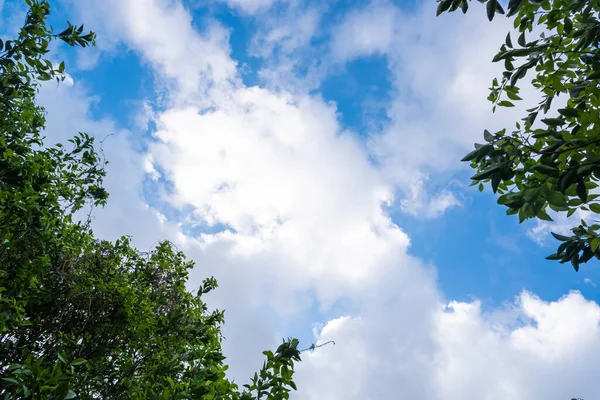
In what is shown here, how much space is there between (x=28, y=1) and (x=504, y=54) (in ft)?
19.0

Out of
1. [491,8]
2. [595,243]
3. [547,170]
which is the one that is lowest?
[595,243]

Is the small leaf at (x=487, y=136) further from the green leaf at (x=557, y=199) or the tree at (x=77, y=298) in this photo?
the tree at (x=77, y=298)

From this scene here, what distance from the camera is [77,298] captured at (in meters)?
7.66

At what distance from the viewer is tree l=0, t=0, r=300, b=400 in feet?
15.4

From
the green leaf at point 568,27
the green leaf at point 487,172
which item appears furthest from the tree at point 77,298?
the green leaf at point 568,27

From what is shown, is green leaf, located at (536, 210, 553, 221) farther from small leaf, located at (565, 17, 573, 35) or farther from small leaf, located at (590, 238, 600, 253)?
small leaf, located at (565, 17, 573, 35)

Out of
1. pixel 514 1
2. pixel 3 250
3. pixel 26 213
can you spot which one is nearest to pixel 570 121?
pixel 514 1

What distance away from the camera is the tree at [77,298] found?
4.71m

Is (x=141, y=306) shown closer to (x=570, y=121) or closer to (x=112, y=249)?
(x=112, y=249)

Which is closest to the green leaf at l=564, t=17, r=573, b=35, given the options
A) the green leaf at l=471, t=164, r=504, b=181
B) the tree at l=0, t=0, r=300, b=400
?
the green leaf at l=471, t=164, r=504, b=181

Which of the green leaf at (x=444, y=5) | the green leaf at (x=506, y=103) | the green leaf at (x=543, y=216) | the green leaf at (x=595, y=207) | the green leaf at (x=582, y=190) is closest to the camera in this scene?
the green leaf at (x=582, y=190)

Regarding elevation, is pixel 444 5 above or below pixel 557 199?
above

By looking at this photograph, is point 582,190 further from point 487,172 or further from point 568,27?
point 568,27

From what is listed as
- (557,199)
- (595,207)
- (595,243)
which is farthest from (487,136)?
(595,243)
